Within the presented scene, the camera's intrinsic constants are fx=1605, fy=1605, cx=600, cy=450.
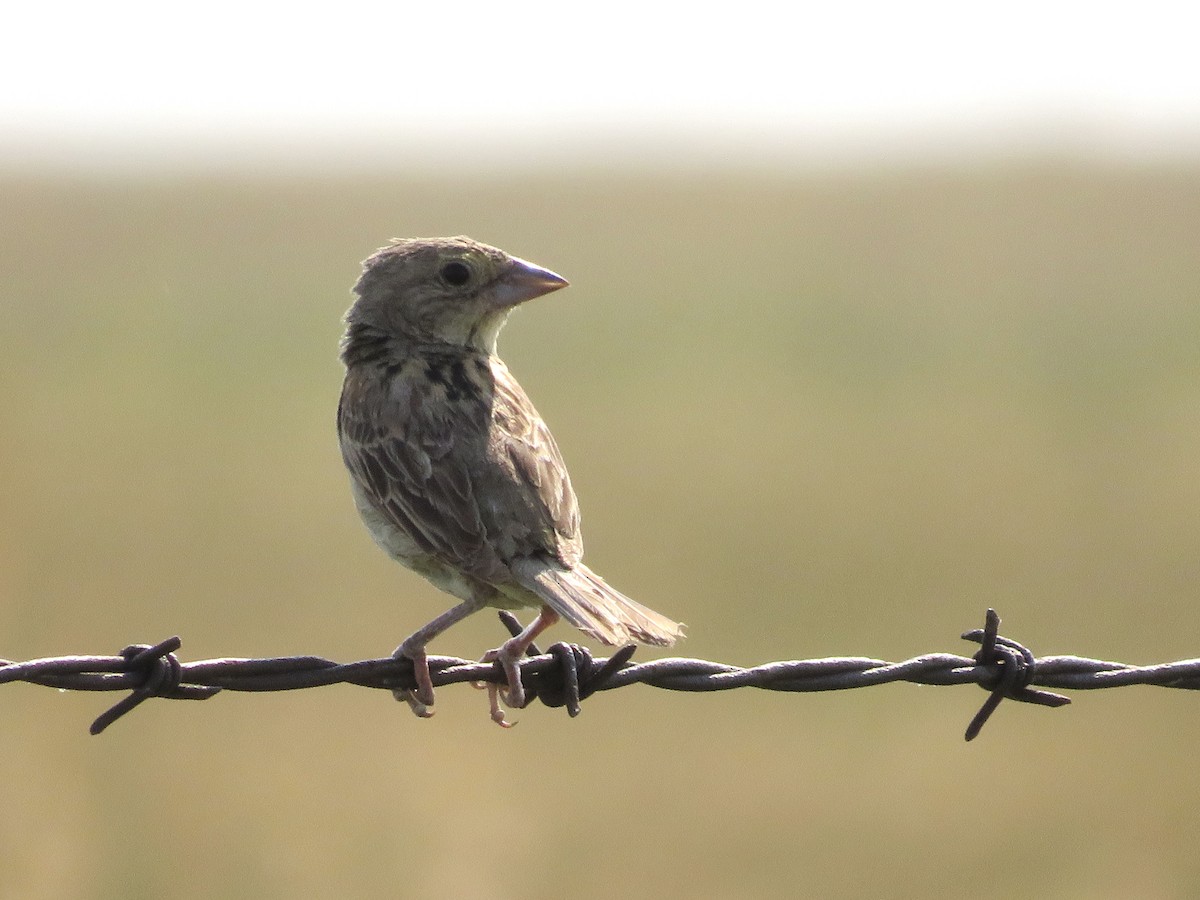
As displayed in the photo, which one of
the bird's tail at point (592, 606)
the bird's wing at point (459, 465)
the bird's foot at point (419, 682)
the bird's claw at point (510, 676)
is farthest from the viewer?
the bird's wing at point (459, 465)

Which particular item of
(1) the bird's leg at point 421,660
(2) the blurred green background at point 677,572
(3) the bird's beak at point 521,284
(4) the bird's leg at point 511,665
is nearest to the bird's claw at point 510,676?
(4) the bird's leg at point 511,665

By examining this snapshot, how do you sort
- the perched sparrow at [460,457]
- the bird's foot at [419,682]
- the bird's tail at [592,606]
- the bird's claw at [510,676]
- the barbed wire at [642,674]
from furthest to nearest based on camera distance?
1. the perched sparrow at [460,457]
2. the bird's tail at [592,606]
3. the bird's claw at [510,676]
4. the bird's foot at [419,682]
5. the barbed wire at [642,674]

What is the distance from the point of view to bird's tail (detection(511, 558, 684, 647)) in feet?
16.7

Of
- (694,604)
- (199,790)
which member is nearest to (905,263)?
(694,604)

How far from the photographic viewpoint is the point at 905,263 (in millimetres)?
26969

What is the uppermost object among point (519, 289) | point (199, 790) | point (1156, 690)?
point (519, 289)

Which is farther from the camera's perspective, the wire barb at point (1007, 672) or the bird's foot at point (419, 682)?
the bird's foot at point (419, 682)

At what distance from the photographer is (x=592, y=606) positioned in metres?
5.26

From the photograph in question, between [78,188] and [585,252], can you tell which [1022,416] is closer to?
[585,252]

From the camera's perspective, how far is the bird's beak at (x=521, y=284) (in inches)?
271

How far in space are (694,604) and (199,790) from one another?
4.52m

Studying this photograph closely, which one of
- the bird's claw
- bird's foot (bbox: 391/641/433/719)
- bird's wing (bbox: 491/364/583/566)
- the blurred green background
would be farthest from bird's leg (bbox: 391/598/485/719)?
the blurred green background

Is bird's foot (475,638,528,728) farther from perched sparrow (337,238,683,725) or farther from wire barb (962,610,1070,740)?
wire barb (962,610,1070,740)

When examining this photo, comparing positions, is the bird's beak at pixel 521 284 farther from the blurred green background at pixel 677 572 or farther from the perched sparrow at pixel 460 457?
the blurred green background at pixel 677 572
